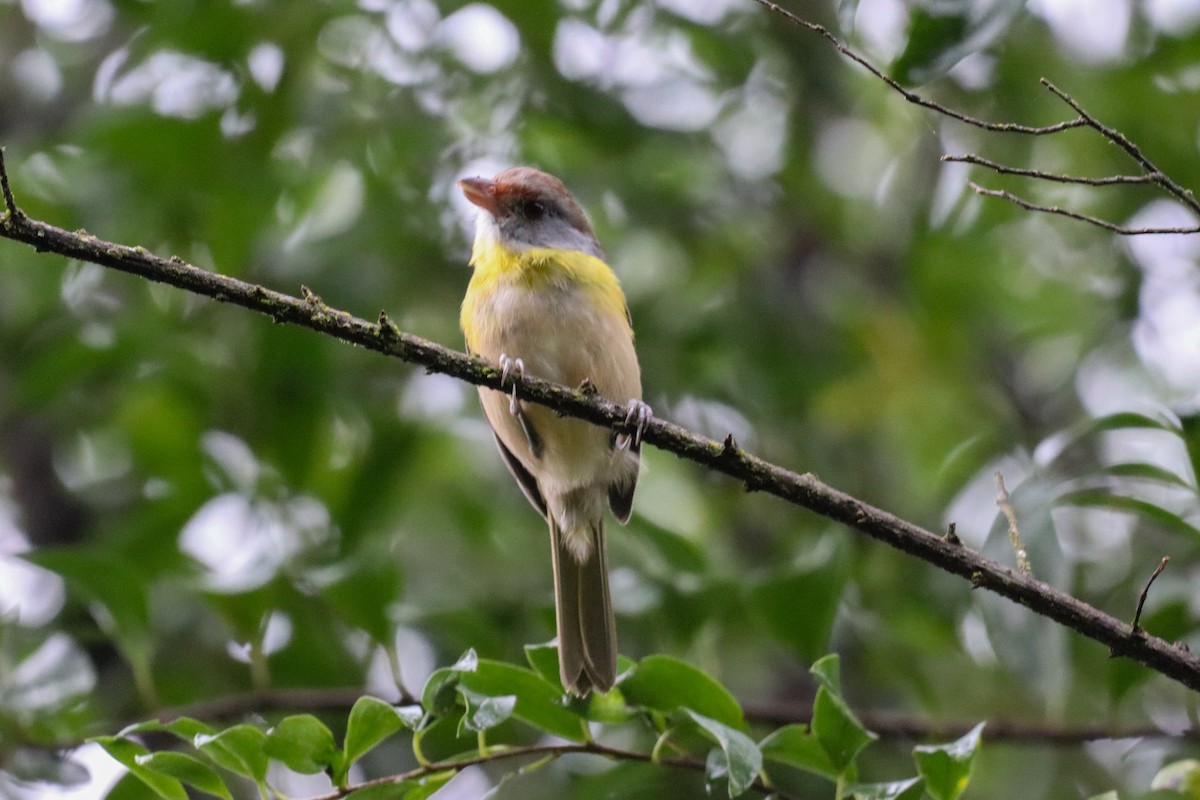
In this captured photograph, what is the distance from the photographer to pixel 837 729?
8.41 feet

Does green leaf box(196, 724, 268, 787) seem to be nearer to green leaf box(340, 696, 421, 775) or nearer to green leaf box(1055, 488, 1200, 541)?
green leaf box(340, 696, 421, 775)

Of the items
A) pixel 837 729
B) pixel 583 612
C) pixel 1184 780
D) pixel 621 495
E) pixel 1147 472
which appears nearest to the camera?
pixel 837 729

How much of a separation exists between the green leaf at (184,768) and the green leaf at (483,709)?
0.49 metres

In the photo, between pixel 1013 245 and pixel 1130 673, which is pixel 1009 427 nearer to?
pixel 1013 245

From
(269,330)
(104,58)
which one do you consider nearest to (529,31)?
(269,330)

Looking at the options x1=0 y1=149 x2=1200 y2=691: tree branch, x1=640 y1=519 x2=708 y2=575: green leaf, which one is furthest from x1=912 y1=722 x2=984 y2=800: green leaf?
x1=640 y1=519 x2=708 y2=575: green leaf

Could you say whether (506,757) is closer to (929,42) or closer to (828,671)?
(828,671)

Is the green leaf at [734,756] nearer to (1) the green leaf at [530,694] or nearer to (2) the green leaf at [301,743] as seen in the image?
(1) the green leaf at [530,694]

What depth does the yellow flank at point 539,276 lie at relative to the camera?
4.20 meters

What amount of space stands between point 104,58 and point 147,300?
151cm

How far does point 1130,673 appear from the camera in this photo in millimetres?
3553

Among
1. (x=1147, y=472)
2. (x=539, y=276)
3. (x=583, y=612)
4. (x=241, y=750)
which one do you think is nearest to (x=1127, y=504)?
(x=1147, y=472)

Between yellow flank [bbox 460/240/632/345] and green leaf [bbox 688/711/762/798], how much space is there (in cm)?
190

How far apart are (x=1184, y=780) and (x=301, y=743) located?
1928 millimetres
